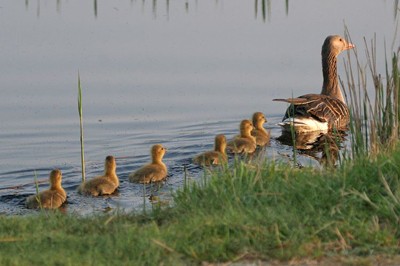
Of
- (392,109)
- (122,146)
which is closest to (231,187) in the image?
(392,109)

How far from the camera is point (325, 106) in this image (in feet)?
46.9

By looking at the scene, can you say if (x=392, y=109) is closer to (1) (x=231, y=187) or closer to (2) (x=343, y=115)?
(1) (x=231, y=187)

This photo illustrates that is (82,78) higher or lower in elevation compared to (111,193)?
higher

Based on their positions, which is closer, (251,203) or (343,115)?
(251,203)

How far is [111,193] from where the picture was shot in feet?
32.7

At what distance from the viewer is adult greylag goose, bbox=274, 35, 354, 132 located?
14.0m

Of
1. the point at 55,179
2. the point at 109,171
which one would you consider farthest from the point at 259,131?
the point at 55,179

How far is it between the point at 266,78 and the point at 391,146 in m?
7.62

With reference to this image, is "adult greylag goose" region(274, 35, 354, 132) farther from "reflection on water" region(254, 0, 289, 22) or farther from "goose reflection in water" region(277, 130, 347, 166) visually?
"reflection on water" region(254, 0, 289, 22)

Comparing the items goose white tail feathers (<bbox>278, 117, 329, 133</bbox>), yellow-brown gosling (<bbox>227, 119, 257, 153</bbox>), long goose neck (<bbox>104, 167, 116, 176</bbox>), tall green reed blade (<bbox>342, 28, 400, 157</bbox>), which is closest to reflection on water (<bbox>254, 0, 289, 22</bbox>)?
goose white tail feathers (<bbox>278, 117, 329, 133</bbox>)

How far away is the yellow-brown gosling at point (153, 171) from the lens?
34.4 feet

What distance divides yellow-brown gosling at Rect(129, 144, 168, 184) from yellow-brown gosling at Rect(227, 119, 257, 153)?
4.54 ft

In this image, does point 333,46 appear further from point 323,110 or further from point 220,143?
point 220,143

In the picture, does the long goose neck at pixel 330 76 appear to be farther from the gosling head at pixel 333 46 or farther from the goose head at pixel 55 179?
the goose head at pixel 55 179
